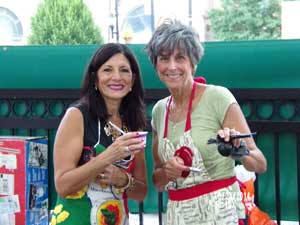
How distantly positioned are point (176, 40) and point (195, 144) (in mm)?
455

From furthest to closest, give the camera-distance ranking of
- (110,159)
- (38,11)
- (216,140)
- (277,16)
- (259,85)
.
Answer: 1. (277,16)
2. (38,11)
3. (259,85)
4. (110,159)
5. (216,140)

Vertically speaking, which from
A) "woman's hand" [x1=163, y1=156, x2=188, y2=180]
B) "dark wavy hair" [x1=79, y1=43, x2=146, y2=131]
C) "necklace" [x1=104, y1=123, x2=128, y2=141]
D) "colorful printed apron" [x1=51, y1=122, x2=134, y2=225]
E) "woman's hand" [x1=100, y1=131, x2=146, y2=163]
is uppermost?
"dark wavy hair" [x1=79, y1=43, x2=146, y2=131]

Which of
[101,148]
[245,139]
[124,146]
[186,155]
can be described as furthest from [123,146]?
[245,139]

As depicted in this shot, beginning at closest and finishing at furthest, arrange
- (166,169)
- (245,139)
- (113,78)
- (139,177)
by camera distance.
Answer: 1. (245,139)
2. (166,169)
3. (113,78)
4. (139,177)

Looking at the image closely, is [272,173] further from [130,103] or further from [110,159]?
[110,159]

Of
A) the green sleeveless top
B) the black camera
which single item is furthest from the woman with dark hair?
the black camera

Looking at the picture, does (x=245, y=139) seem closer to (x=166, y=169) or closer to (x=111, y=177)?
(x=166, y=169)

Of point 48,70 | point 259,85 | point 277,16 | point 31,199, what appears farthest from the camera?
point 277,16

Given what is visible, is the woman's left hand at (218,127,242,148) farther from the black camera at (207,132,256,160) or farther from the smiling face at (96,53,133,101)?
the smiling face at (96,53,133,101)

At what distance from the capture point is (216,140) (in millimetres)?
1911

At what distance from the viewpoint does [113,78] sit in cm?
226

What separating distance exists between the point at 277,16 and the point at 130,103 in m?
31.1

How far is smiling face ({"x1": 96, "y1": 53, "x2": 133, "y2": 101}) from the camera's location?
2266 millimetres

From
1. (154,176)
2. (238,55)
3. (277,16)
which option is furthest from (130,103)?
(277,16)
